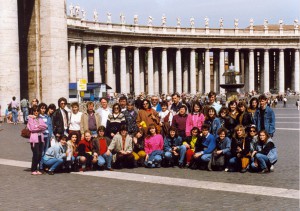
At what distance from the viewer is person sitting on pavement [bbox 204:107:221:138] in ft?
61.8

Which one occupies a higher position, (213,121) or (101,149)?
(213,121)

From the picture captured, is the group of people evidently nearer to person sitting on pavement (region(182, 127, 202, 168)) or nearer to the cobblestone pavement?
person sitting on pavement (region(182, 127, 202, 168))

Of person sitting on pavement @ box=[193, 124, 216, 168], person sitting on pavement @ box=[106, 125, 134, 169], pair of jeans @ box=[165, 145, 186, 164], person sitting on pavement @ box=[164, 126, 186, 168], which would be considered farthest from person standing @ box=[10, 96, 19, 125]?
person sitting on pavement @ box=[193, 124, 216, 168]

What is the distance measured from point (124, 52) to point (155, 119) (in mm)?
65999

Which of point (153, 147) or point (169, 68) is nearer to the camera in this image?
point (153, 147)

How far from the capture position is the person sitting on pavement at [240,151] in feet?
58.6

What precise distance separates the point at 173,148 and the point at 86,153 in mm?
2950

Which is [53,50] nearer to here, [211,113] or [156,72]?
[211,113]

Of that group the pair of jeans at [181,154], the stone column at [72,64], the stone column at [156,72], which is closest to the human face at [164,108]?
the pair of jeans at [181,154]

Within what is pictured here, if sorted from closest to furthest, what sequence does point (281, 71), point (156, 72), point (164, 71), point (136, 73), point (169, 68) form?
point (136, 73) → point (164, 71) → point (156, 72) → point (169, 68) → point (281, 71)

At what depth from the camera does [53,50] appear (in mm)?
36688

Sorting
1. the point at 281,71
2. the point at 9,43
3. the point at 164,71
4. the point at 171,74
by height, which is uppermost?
the point at 281,71

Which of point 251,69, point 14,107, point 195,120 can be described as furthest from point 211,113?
point 251,69

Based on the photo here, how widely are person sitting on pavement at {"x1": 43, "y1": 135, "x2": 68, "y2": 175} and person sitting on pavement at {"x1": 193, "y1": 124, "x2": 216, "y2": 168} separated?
4069 mm
